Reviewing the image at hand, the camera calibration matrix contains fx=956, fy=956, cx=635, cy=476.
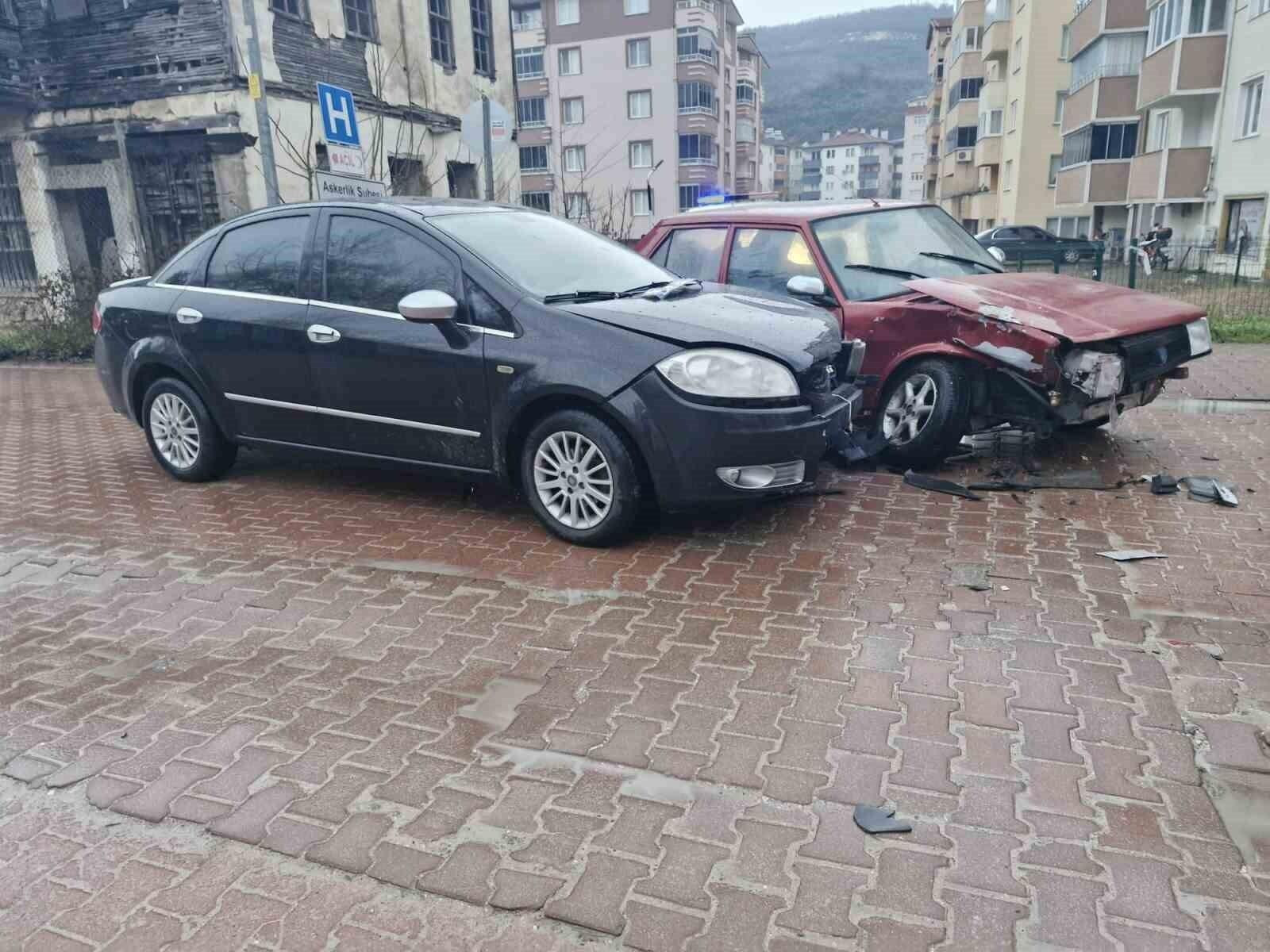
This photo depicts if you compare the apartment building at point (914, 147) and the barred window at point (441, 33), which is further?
the apartment building at point (914, 147)

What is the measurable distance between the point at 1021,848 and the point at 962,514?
2.97 m

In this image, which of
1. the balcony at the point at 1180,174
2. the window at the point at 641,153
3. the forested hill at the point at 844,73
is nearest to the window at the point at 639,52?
the window at the point at 641,153

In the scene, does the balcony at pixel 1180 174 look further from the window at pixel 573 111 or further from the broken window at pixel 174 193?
the window at pixel 573 111

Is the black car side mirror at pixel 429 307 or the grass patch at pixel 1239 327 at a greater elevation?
the black car side mirror at pixel 429 307

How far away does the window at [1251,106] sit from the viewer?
25.6 m

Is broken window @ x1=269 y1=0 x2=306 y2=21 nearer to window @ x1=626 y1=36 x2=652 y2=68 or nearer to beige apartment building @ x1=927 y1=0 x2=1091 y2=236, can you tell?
beige apartment building @ x1=927 y1=0 x2=1091 y2=236

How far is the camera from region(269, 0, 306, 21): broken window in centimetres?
1581

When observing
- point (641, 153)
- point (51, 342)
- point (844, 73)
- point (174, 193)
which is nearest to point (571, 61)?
point (641, 153)

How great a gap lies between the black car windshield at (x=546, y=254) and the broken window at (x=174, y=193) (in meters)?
12.1

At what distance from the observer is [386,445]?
5488 mm

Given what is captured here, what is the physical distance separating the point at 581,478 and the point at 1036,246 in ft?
85.9

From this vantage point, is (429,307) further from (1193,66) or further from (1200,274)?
(1193,66)

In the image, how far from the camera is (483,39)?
22.3 metres

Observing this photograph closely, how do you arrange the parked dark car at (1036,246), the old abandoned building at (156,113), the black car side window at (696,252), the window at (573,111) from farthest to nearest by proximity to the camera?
the window at (573,111), the parked dark car at (1036,246), the old abandoned building at (156,113), the black car side window at (696,252)
